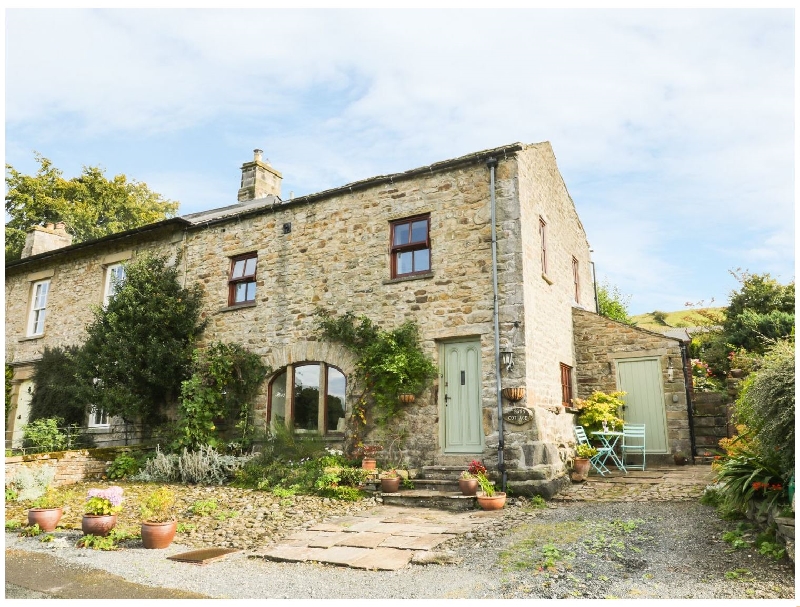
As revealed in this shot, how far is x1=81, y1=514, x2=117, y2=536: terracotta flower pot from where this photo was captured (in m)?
6.77

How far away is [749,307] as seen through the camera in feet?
55.0

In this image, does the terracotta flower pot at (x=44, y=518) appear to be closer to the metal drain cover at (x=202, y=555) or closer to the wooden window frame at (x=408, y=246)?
the metal drain cover at (x=202, y=555)

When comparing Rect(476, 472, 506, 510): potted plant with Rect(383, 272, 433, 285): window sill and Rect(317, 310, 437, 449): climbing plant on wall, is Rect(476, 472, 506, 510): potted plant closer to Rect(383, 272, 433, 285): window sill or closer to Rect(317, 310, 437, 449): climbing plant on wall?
Rect(317, 310, 437, 449): climbing plant on wall

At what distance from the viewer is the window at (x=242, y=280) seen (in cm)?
1320

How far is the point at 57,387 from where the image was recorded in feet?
48.1

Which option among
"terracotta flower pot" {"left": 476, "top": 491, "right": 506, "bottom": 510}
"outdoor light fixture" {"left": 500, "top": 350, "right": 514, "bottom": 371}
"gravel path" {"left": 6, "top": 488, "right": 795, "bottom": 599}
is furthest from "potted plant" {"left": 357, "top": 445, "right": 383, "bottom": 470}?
"gravel path" {"left": 6, "top": 488, "right": 795, "bottom": 599}

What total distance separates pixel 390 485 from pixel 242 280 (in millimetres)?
6172

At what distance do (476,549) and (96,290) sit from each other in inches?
533

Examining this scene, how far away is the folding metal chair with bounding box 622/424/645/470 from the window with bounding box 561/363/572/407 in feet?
3.99

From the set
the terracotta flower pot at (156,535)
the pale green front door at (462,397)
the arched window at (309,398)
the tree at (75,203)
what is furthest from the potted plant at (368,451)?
the tree at (75,203)

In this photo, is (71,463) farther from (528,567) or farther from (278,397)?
(528,567)

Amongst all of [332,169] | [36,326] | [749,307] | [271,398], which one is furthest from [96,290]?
[749,307]

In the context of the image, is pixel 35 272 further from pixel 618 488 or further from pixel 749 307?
pixel 749 307

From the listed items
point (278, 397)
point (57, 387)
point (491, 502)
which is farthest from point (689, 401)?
point (57, 387)
